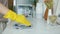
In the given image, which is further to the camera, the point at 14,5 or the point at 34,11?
the point at 14,5

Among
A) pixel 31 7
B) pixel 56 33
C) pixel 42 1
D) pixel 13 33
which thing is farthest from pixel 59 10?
pixel 13 33

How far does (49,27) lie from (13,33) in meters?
0.34

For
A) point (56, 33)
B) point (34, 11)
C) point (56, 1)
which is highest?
point (56, 1)

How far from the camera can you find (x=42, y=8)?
4.56ft

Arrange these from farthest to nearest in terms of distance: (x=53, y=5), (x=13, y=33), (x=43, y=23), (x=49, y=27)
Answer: (x=53, y=5) → (x=43, y=23) → (x=49, y=27) → (x=13, y=33)

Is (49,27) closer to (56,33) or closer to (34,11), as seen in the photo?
(56,33)

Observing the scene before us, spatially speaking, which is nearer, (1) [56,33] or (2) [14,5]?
(1) [56,33]

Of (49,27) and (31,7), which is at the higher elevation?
(31,7)

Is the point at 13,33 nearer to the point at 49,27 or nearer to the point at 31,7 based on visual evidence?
the point at 49,27

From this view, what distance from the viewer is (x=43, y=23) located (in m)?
1.25

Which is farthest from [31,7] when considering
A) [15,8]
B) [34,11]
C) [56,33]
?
[56,33]

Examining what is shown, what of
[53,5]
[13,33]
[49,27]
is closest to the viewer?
[13,33]

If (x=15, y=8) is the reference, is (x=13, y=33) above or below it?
below

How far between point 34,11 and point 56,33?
498 mm
